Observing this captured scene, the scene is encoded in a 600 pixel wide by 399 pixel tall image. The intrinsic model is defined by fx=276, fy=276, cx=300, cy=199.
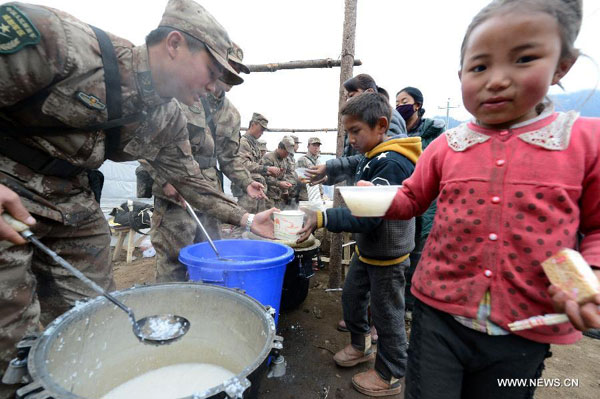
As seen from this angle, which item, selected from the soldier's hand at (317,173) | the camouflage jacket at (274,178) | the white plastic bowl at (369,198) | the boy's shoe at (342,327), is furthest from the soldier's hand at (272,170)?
the white plastic bowl at (369,198)

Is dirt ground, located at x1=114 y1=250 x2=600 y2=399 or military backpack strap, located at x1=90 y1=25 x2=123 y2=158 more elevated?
military backpack strap, located at x1=90 y1=25 x2=123 y2=158

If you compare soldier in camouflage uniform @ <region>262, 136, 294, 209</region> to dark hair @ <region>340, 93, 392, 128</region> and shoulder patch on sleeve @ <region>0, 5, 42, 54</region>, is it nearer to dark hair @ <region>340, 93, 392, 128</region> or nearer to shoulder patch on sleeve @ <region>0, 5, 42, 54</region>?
dark hair @ <region>340, 93, 392, 128</region>

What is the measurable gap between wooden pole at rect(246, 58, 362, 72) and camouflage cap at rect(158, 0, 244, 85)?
2353mm

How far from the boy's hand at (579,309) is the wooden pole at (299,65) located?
3.63 metres

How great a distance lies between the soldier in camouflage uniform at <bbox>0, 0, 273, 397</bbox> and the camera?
1.26 meters

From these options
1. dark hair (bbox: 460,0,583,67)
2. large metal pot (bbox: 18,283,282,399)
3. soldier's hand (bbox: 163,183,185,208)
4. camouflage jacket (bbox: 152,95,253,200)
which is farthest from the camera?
camouflage jacket (bbox: 152,95,253,200)

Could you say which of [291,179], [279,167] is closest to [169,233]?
[279,167]

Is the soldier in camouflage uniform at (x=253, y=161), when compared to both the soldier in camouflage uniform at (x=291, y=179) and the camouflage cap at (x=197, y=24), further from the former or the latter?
the camouflage cap at (x=197, y=24)

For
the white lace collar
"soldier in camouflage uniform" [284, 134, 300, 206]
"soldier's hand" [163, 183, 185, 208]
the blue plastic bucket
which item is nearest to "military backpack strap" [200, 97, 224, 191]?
"soldier's hand" [163, 183, 185, 208]

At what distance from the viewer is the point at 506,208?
3.10 ft

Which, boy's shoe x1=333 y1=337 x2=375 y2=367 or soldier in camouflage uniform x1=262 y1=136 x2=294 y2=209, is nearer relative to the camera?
boy's shoe x1=333 y1=337 x2=375 y2=367

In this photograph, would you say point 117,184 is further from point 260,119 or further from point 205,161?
point 205,161

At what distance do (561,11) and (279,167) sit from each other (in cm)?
744

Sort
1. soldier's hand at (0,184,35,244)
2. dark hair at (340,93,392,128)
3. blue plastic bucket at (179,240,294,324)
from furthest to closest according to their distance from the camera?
dark hair at (340,93,392,128)
blue plastic bucket at (179,240,294,324)
soldier's hand at (0,184,35,244)
